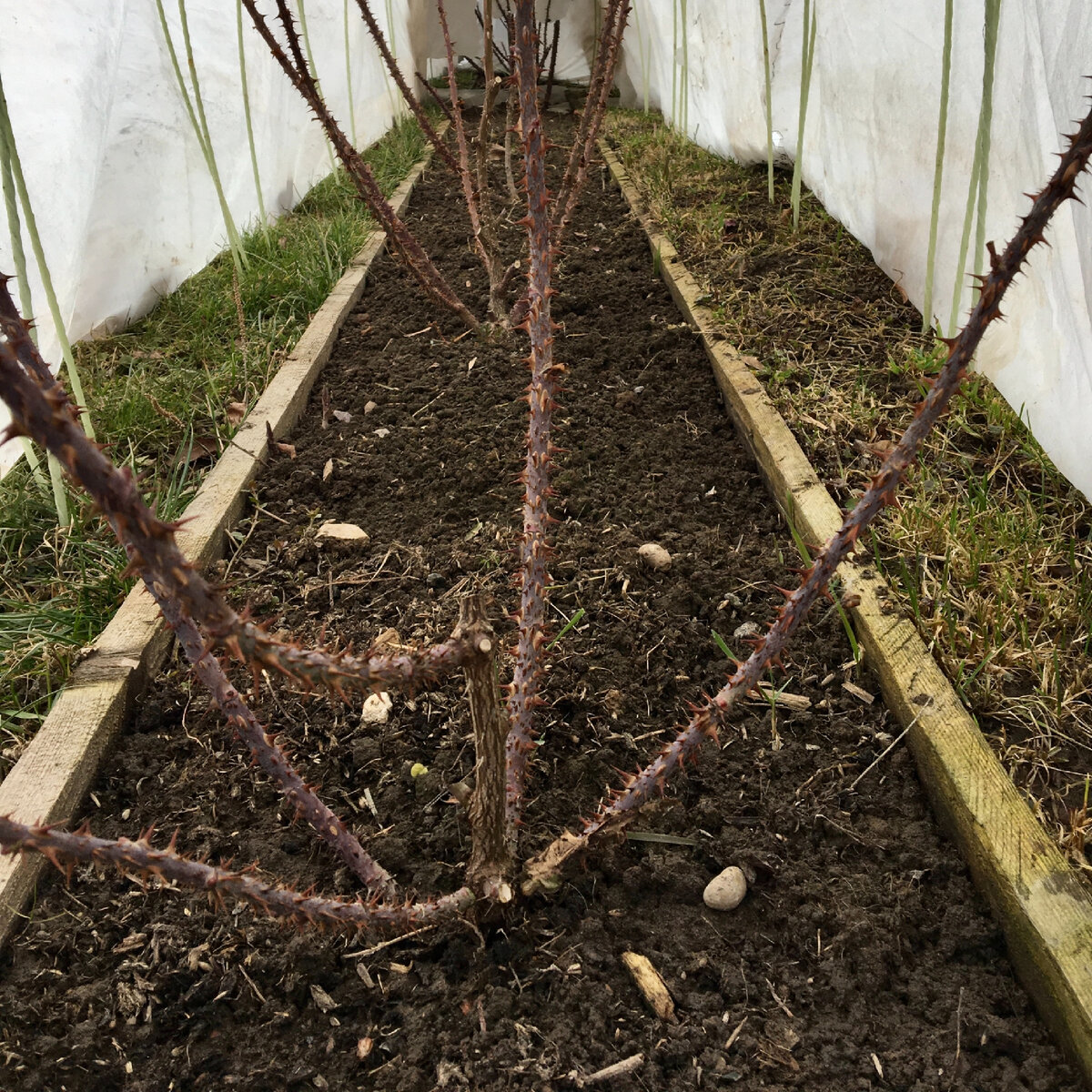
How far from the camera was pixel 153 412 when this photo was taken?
8.48ft

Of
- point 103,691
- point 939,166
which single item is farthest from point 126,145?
point 939,166

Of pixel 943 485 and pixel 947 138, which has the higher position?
pixel 947 138

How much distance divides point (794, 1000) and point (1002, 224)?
6.92 feet

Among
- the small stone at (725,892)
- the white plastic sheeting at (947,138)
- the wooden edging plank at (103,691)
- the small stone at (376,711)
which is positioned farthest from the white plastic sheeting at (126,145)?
the white plastic sheeting at (947,138)

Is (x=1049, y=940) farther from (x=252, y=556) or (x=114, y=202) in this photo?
(x=114, y=202)

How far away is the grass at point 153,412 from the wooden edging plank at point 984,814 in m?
1.25

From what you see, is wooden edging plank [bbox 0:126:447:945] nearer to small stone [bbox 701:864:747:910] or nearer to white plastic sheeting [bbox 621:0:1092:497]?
small stone [bbox 701:864:747:910]

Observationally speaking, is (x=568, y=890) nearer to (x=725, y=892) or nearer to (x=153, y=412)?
(x=725, y=892)

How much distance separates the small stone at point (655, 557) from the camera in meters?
1.96

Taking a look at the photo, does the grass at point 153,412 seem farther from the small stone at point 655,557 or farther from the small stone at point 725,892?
the small stone at point 655,557

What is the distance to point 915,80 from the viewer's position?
9.32 ft

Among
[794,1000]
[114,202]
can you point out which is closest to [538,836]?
[794,1000]

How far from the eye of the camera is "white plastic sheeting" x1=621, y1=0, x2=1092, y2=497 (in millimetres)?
1926

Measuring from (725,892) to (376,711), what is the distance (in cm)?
72
